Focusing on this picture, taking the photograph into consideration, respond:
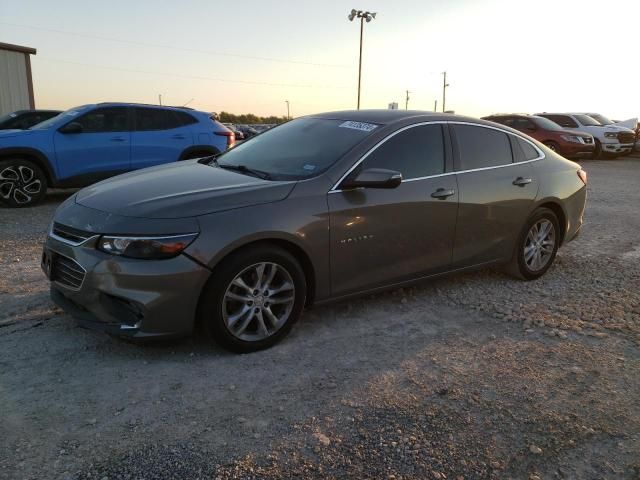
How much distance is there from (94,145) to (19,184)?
124cm

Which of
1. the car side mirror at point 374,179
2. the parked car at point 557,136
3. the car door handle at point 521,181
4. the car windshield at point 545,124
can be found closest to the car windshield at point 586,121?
the parked car at point 557,136

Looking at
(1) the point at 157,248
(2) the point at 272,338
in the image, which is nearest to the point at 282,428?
(2) the point at 272,338

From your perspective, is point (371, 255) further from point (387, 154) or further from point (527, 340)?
point (527, 340)

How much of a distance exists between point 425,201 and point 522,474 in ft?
7.34

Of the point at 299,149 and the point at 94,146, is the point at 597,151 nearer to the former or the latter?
the point at 94,146

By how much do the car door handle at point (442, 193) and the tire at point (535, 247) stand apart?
1111 millimetres

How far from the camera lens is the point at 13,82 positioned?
59.0 ft

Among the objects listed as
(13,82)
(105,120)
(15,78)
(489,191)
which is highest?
(15,78)

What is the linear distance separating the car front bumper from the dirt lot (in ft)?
0.92

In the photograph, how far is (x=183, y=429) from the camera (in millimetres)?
2789

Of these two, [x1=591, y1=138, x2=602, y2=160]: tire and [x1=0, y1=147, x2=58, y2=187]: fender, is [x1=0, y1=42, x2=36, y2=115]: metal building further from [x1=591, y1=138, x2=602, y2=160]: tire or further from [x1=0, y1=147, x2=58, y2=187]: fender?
[x1=591, y1=138, x2=602, y2=160]: tire

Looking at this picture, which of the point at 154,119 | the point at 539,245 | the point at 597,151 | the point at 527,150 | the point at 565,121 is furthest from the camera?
the point at 565,121

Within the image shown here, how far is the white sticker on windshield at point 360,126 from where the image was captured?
14.1 ft

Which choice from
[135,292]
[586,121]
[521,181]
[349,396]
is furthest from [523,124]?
[135,292]
